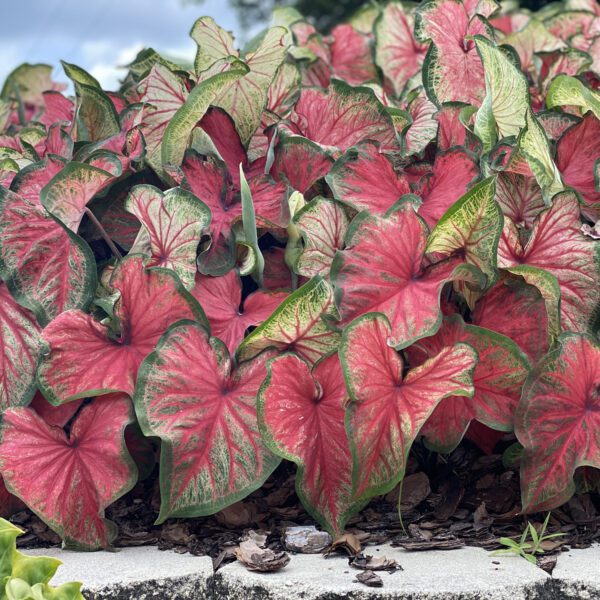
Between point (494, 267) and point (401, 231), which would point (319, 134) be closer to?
point (401, 231)

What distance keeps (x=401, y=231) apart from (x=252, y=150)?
1.70 feet

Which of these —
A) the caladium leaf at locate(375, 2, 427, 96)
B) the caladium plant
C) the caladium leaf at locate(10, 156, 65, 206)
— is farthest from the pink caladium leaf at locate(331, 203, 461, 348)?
the caladium leaf at locate(375, 2, 427, 96)

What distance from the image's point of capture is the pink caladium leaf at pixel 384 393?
135 centimetres

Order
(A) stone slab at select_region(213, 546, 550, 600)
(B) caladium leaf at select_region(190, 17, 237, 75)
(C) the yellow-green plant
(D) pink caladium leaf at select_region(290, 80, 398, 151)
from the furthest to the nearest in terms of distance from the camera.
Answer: (B) caladium leaf at select_region(190, 17, 237, 75)
(D) pink caladium leaf at select_region(290, 80, 398, 151)
(A) stone slab at select_region(213, 546, 550, 600)
(C) the yellow-green plant

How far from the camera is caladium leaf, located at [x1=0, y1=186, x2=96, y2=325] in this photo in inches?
63.0

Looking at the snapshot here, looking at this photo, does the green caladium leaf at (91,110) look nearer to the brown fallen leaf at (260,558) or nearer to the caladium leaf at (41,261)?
the caladium leaf at (41,261)

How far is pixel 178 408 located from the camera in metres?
1.44

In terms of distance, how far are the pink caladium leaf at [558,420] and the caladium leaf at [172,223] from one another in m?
0.60

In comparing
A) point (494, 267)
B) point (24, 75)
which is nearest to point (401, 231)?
point (494, 267)

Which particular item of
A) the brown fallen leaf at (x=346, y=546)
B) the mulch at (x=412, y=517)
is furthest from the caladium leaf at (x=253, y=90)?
the brown fallen leaf at (x=346, y=546)

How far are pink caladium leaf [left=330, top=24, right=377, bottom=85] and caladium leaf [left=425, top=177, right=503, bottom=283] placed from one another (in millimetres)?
1321

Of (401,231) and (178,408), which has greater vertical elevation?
(401,231)

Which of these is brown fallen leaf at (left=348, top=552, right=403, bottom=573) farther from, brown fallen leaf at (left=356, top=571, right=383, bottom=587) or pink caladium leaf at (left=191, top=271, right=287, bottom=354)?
pink caladium leaf at (left=191, top=271, right=287, bottom=354)

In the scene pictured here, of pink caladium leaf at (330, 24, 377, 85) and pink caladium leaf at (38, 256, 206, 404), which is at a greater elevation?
pink caladium leaf at (330, 24, 377, 85)
